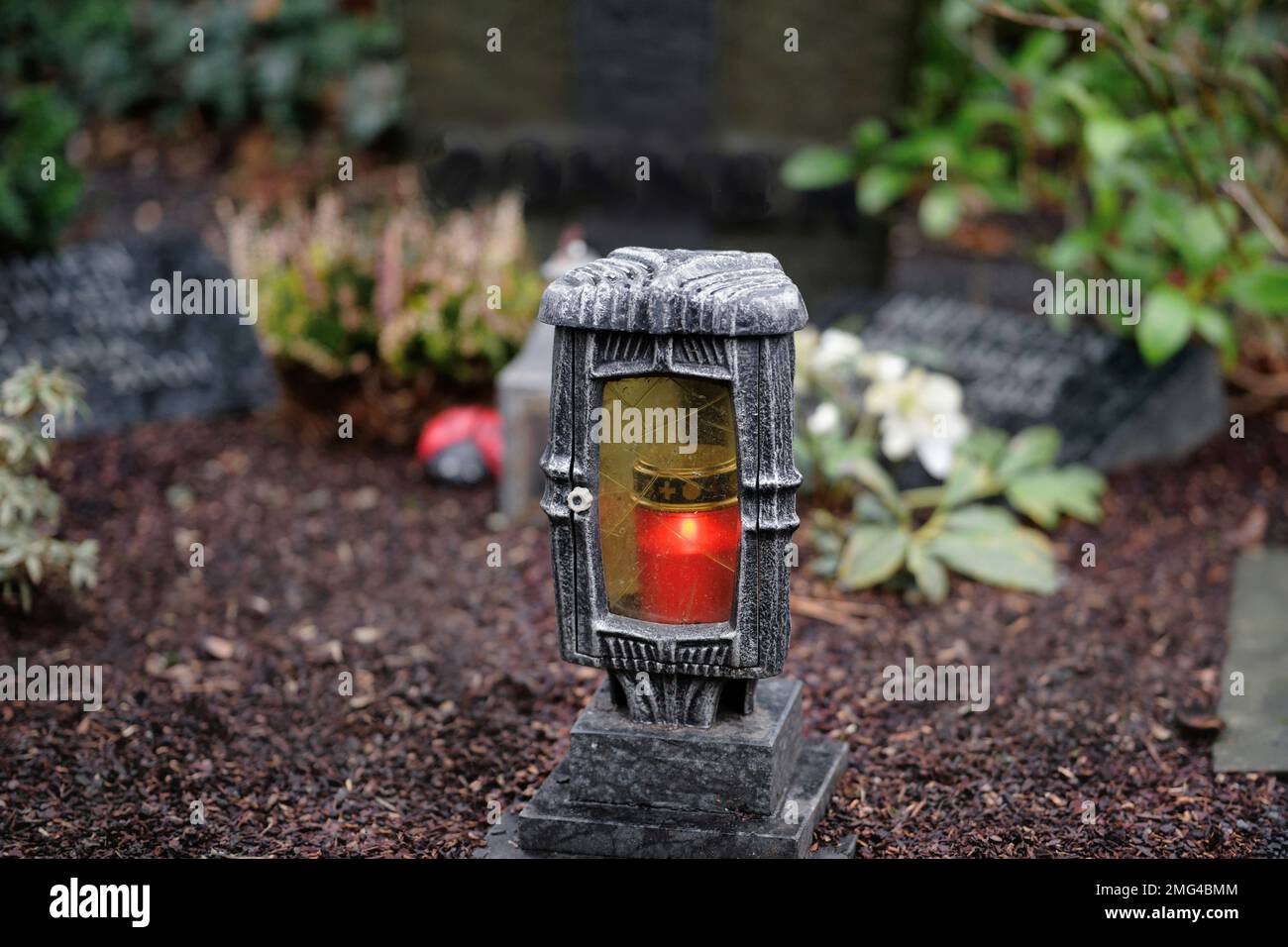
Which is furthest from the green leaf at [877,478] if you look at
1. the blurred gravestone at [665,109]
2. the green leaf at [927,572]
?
the blurred gravestone at [665,109]

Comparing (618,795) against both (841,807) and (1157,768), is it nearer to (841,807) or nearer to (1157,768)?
(841,807)

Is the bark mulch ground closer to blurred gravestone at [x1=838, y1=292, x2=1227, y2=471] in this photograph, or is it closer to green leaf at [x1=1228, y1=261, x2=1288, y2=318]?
blurred gravestone at [x1=838, y1=292, x2=1227, y2=471]

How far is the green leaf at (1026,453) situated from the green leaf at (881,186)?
1460 millimetres

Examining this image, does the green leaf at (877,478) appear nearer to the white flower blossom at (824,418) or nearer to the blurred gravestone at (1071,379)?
the white flower blossom at (824,418)

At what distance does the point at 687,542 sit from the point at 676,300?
52 cm

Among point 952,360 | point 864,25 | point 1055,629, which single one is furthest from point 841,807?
point 864,25

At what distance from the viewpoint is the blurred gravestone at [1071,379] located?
5141 mm

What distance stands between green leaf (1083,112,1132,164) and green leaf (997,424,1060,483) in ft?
3.17

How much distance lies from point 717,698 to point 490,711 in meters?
0.91

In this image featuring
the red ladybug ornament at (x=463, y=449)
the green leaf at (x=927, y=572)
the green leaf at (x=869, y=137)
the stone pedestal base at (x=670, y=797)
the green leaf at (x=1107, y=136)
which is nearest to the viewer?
the stone pedestal base at (x=670, y=797)

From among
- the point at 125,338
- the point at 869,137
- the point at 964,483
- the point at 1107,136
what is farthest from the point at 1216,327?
the point at 125,338

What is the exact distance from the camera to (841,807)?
3227 mm

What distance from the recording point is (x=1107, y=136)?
4.79 m

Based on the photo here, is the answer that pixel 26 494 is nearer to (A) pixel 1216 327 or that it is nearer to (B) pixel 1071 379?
(B) pixel 1071 379
